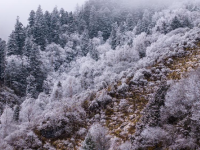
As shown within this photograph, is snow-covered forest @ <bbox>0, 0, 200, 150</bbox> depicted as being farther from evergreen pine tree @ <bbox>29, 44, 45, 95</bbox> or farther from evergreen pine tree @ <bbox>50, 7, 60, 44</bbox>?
evergreen pine tree @ <bbox>50, 7, 60, 44</bbox>

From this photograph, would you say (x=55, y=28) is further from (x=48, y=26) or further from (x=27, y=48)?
(x=27, y=48)

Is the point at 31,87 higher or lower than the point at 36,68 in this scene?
lower

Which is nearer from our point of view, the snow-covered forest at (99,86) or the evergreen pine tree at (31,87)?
the snow-covered forest at (99,86)

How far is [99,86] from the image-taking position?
160 feet

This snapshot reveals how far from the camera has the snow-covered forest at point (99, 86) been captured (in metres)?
25.4

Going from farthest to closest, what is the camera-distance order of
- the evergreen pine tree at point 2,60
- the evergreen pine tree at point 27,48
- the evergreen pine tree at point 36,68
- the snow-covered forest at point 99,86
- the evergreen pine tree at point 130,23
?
the evergreen pine tree at point 130,23, the evergreen pine tree at point 27,48, the evergreen pine tree at point 36,68, the evergreen pine tree at point 2,60, the snow-covered forest at point 99,86

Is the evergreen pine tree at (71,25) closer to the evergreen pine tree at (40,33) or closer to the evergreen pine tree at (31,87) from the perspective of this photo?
the evergreen pine tree at (40,33)

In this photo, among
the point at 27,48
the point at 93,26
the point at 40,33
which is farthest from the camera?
the point at 93,26

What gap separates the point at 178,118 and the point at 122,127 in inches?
449

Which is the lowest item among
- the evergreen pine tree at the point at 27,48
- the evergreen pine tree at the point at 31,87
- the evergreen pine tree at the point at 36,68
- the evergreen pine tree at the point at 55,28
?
the evergreen pine tree at the point at 31,87

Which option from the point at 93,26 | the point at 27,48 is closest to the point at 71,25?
the point at 93,26

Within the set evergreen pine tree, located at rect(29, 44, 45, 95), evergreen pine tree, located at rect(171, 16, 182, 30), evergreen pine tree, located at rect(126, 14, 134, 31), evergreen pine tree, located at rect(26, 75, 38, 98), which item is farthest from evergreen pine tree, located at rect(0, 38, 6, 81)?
evergreen pine tree, located at rect(171, 16, 182, 30)

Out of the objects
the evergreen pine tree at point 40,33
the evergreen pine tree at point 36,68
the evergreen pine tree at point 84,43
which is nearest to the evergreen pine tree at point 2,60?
the evergreen pine tree at point 36,68

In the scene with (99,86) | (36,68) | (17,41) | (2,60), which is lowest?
(99,86)
